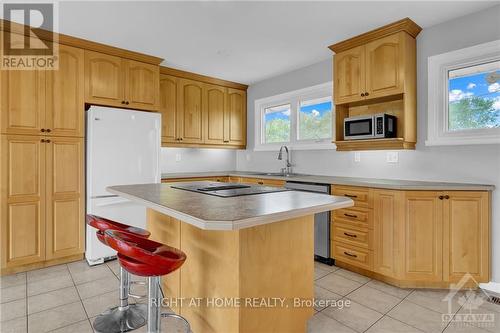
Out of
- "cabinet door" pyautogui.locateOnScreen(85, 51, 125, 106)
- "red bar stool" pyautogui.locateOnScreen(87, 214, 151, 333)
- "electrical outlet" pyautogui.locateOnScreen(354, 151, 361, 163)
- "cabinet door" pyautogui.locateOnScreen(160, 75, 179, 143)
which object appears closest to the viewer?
"red bar stool" pyautogui.locateOnScreen(87, 214, 151, 333)

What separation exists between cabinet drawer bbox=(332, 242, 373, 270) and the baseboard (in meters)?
0.88

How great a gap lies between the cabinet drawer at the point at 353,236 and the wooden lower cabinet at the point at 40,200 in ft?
9.12

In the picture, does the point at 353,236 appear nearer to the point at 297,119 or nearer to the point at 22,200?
the point at 297,119

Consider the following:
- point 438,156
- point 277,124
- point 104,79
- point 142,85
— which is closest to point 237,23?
point 142,85

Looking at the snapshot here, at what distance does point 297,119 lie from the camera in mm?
4199

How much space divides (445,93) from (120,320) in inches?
133

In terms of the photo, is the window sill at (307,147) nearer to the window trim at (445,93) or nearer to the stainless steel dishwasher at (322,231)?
the stainless steel dishwasher at (322,231)

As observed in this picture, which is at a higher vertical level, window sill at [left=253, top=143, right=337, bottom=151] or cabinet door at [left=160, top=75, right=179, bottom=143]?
cabinet door at [left=160, top=75, right=179, bottom=143]

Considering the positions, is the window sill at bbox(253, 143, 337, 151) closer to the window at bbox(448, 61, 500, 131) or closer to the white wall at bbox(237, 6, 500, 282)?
the white wall at bbox(237, 6, 500, 282)

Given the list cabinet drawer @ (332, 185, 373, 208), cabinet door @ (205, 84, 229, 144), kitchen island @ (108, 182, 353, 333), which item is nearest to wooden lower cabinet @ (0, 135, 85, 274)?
kitchen island @ (108, 182, 353, 333)

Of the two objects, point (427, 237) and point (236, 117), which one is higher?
point (236, 117)

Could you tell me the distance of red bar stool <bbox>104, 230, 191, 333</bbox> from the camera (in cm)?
135

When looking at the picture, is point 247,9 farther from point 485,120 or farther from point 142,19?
point 485,120

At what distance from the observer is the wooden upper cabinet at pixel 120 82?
10.5 ft
